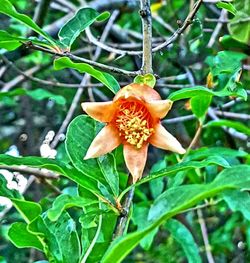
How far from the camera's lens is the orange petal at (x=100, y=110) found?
2.71ft

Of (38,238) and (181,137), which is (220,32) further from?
(38,238)

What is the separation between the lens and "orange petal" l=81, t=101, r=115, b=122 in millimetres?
826

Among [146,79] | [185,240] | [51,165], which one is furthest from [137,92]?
[185,240]

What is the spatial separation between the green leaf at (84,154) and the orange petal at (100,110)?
51 mm

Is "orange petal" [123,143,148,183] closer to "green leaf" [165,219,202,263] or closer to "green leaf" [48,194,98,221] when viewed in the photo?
"green leaf" [48,194,98,221]

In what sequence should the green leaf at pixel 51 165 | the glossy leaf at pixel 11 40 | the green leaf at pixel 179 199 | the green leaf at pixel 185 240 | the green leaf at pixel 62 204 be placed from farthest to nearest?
the green leaf at pixel 185 240 → the glossy leaf at pixel 11 40 → the green leaf at pixel 51 165 → the green leaf at pixel 62 204 → the green leaf at pixel 179 199

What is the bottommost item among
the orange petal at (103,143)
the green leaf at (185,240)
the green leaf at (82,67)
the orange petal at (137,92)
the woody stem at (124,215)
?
the green leaf at (185,240)

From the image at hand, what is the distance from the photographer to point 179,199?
0.61 m

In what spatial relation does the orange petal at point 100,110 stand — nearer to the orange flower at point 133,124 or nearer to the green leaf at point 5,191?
the orange flower at point 133,124

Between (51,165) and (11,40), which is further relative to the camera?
(11,40)

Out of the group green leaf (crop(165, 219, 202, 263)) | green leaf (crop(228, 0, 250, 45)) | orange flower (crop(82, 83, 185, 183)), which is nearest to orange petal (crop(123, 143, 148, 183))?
orange flower (crop(82, 83, 185, 183))

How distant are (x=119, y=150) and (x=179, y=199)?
1.35ft

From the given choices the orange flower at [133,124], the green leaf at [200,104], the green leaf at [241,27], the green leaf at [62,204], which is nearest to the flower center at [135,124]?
the orange flower at [133,124]

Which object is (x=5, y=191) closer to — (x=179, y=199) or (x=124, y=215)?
(x=124, y=215)
